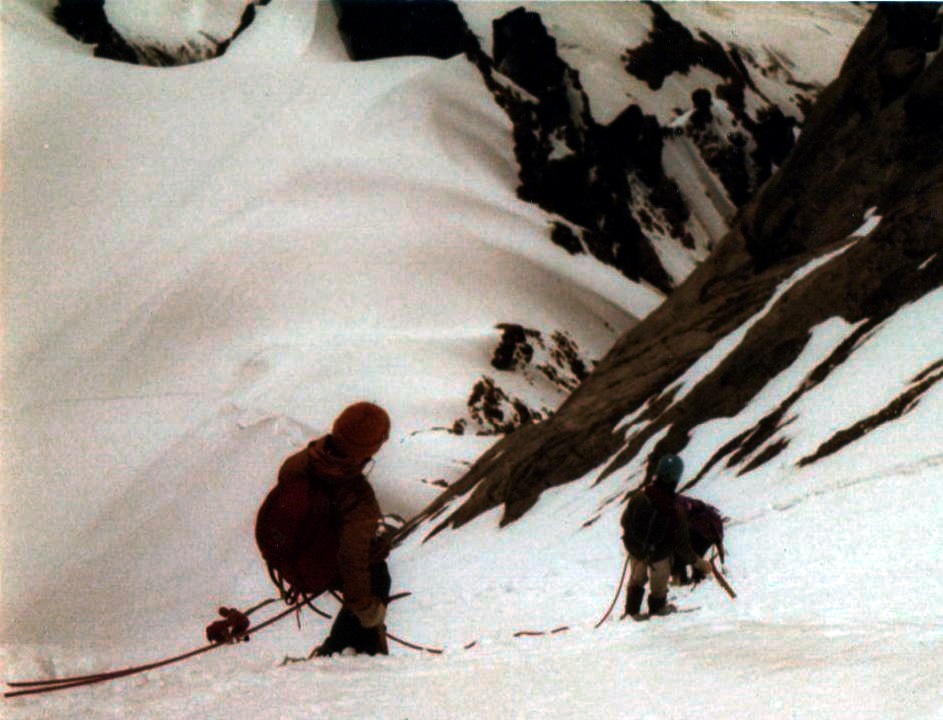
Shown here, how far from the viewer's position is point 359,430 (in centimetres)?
497

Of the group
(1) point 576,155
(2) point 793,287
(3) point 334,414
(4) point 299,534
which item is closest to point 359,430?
(4) point 299,534

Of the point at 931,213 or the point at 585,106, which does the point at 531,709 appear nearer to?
the point at 931,213

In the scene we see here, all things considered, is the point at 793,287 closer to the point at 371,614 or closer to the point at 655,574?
the point at 655,574

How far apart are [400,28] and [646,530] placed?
267 ft

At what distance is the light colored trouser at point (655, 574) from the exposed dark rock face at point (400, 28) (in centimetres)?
7906

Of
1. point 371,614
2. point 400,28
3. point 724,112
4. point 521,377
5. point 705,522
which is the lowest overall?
point 521,377

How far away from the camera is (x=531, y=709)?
433cm

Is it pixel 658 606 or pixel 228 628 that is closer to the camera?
pixel 228 628

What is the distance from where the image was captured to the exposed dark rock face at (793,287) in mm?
16078

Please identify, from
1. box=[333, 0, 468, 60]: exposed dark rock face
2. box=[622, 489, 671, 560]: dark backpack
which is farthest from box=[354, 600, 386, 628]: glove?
box=[333, 0, 468, 60]: exposed dark rock face

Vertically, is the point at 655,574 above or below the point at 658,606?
above

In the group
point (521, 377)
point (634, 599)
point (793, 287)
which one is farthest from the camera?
point (521, 377)

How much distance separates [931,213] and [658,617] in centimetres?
1152

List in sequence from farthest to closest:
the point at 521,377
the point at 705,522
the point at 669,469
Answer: the point at 521,377 → the point at 705,522 → the point at 669,469
